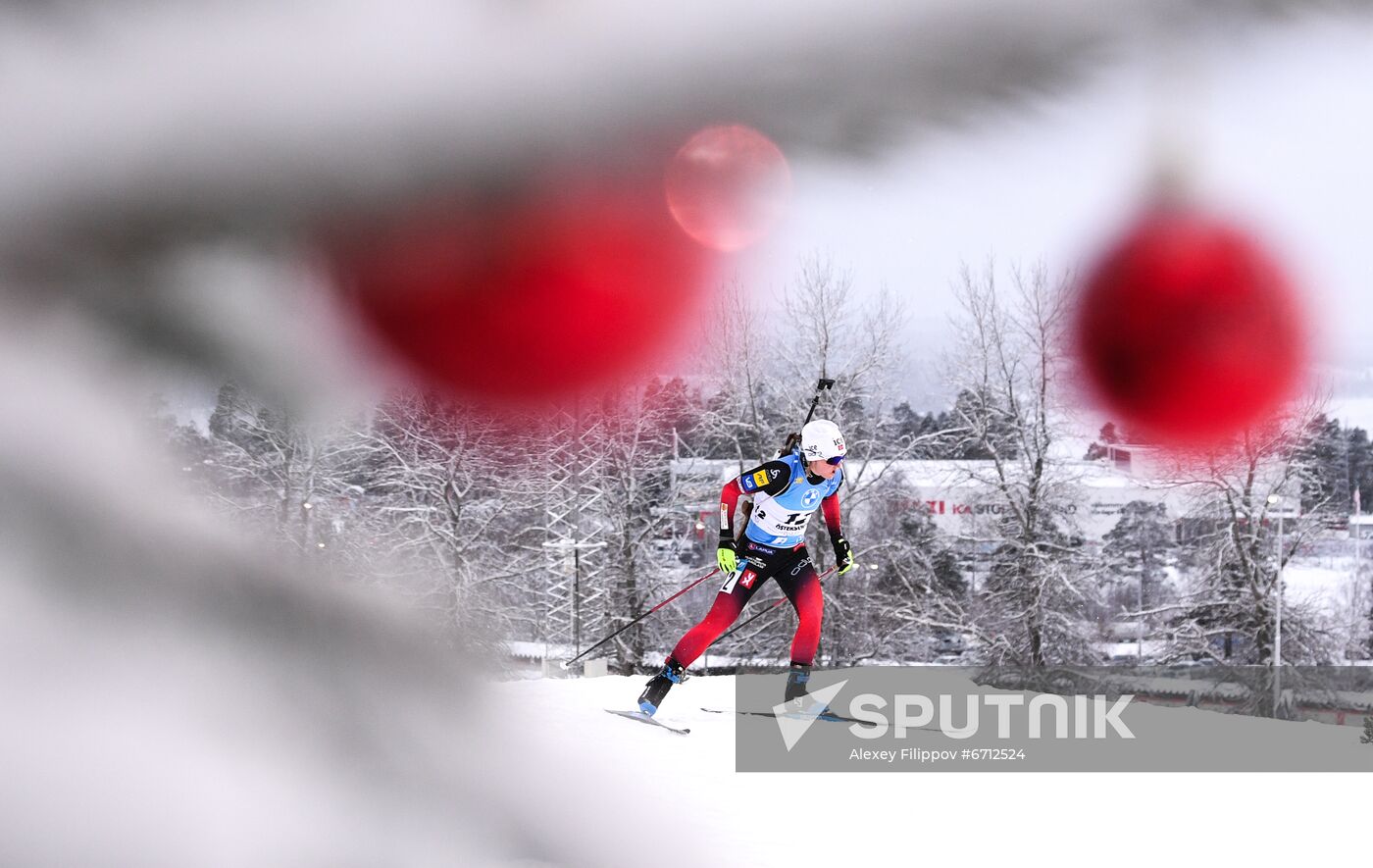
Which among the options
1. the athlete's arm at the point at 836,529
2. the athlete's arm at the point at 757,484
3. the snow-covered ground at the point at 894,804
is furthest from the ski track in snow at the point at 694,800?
the athlete's arm at the point at 836,529

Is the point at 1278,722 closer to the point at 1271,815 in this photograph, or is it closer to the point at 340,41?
the point at 1271,815

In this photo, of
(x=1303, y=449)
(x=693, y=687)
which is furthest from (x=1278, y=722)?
(x=1303, y=449)

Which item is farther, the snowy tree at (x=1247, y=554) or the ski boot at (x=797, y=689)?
the snowy tree at (x=1247, y=554)

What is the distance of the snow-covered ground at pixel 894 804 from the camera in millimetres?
384

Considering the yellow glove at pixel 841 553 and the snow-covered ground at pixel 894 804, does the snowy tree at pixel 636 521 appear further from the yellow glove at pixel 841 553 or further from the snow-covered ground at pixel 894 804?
the snow-covered ground at pixel 894 804

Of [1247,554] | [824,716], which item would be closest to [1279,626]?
[1247,554]

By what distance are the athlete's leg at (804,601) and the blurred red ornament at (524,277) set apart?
8.09ft

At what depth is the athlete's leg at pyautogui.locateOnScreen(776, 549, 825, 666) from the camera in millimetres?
2816

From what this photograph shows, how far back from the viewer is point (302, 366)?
346mm

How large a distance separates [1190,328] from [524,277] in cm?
28

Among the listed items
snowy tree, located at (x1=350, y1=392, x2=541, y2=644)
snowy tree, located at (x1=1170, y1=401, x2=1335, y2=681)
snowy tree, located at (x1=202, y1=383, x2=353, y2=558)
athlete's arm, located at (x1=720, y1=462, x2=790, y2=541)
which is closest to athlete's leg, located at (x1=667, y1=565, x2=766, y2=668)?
athlete's arm, located at (x1=720, y1=462, x2=790, y2=541)

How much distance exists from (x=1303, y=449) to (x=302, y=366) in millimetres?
15688

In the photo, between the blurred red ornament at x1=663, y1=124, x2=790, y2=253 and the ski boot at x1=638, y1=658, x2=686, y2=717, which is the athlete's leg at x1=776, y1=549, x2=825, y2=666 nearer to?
the ski boot at x1=638, y1=658, x2=686, y2=717

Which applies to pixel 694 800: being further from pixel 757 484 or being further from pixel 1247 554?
pixel 1247 554
